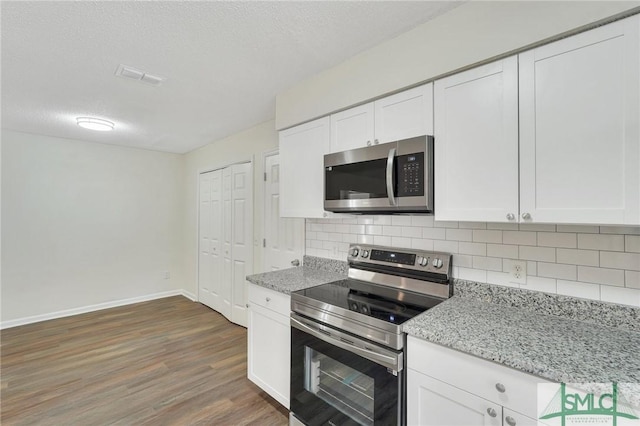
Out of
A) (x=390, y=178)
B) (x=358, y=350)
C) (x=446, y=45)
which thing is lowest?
(x=358, y=350)

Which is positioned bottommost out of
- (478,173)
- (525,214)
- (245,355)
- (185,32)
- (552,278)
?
(245,355)

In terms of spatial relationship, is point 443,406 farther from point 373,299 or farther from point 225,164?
point 225,164

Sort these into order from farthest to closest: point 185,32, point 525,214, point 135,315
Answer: point 135,315, point 185,32, point 525,214

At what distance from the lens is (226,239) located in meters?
4.13

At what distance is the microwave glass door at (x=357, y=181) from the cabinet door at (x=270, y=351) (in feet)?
3.06

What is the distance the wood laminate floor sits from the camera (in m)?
2.16

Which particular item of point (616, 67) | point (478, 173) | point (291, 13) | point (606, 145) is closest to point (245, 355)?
point (478, 173)

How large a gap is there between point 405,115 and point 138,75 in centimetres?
197

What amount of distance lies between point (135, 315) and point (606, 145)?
507 cm

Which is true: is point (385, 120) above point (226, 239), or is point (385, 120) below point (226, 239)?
above

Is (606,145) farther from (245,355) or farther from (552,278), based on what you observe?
(245,355)

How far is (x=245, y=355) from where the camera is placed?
10.00 feet

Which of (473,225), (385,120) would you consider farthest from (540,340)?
(385,120)

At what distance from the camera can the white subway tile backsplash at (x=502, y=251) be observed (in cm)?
160
